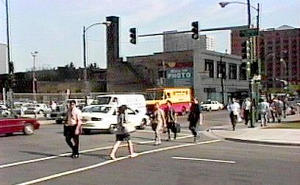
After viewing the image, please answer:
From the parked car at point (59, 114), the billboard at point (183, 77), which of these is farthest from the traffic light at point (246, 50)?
the billboard at point (183, 77)

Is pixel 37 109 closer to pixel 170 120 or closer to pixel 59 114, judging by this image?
pixel 59 114

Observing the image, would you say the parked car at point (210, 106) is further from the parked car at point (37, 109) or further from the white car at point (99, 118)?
the white car at point (99, 118)

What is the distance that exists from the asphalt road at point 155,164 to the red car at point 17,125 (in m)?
4.86

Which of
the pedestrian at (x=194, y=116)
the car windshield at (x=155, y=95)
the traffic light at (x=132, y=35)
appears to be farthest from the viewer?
the car windshield at (x=155, y=95)

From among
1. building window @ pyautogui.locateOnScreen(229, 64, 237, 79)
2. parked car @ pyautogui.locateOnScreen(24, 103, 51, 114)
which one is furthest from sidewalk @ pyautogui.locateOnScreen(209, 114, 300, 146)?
building window @ pyautogui.locateOnScreen(229, 64, 237, 79)

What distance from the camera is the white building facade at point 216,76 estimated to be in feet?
270

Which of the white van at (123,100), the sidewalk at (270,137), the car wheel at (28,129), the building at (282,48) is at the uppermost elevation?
the building at (282,48)

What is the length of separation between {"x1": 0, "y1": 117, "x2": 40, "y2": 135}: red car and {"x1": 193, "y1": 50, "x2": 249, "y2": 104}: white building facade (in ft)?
181

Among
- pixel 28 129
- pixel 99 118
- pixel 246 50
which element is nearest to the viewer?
pixel 99 118

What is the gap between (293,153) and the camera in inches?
670

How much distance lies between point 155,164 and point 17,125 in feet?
43.3

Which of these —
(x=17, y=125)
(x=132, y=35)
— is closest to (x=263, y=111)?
(x=132, y=35)

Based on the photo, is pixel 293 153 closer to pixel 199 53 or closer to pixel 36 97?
pixel 36 97

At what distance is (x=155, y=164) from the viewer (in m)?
13.9
